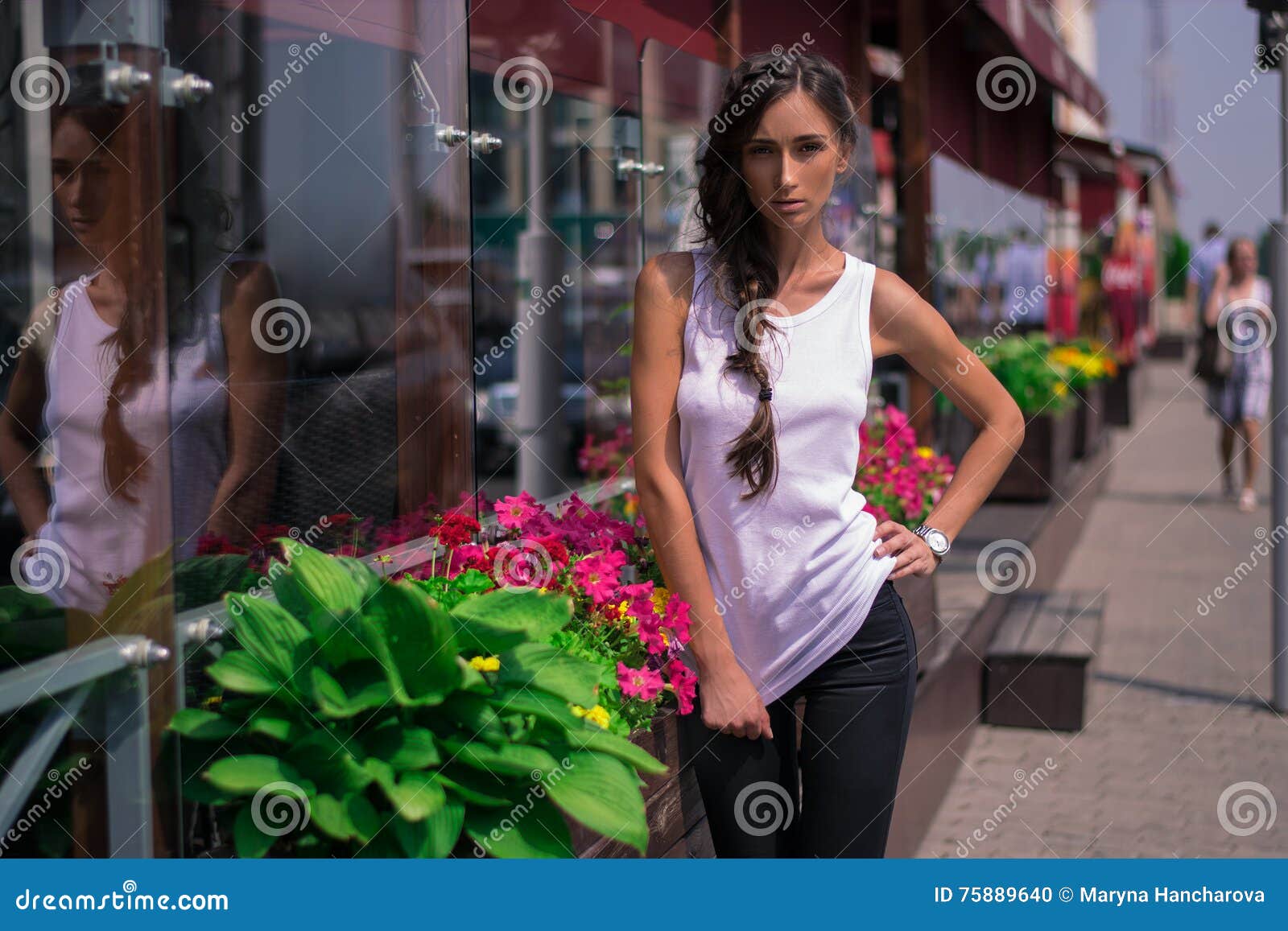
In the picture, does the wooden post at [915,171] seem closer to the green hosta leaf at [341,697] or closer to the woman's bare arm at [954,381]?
the woman's bare arm at [954,381]

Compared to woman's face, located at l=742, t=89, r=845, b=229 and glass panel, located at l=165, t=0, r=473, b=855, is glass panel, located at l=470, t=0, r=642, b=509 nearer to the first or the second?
glass panel, located at l=165, t=0, r=473, b=855

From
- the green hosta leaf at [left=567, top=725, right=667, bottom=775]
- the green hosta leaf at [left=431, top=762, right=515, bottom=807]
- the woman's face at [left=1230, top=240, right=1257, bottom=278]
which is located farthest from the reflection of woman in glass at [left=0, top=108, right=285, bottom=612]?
the woman's face at [left=1230, top=240, right=1257, bottom=278]

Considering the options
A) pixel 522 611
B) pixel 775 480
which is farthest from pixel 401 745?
pixel 775 480

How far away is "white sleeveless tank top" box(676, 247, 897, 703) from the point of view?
231 centimetres

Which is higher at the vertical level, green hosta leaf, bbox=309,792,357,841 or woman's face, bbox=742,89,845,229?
woman's face, bbox=742,89,845,229

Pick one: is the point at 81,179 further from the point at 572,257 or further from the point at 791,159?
the point at 572,257

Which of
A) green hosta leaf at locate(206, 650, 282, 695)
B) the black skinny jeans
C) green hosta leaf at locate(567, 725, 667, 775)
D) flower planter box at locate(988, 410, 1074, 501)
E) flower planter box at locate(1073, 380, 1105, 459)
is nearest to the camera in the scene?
green hosta leaf at locate(206, 650, 282, 695)

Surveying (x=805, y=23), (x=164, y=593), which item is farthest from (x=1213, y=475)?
(x=164, y=593)

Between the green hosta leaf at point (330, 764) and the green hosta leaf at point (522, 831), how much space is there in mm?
172

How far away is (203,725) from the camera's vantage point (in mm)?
2125

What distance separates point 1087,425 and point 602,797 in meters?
10.8

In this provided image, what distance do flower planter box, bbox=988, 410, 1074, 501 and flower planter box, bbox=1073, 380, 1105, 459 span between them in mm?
1547

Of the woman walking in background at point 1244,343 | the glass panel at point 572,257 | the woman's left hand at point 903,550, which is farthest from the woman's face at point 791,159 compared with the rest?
the woman walking in background at point 1244,343
